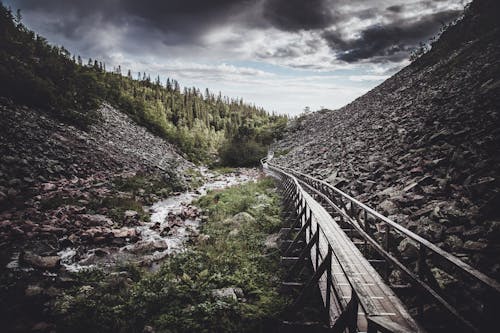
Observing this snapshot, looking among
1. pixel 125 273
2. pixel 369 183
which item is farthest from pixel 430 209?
pixel 125 273

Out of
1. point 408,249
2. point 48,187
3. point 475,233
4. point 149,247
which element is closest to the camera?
point 475,233

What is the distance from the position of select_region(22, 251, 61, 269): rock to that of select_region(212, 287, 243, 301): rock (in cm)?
604

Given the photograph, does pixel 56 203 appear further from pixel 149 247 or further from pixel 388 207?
pixel 388 207

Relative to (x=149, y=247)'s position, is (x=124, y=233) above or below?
above

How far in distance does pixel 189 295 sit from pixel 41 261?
5857 mm

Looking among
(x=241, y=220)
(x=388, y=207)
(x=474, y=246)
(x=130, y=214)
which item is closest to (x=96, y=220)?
(x=130, y=214)

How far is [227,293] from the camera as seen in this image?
7.50 meters

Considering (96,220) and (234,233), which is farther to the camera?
(96,220)

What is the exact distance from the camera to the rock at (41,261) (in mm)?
9367

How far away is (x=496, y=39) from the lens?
23500 mm

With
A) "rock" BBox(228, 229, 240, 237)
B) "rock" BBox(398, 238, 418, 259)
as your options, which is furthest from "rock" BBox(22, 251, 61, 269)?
"rock" BBox(398, 238, 418, 259)

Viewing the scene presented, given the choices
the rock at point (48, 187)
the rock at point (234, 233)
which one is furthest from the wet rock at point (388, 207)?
the rock at point (48, 187)

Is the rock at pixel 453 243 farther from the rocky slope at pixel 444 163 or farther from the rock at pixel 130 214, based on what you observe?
the rock at pixel 130 214

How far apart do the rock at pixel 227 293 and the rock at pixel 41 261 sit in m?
6.04
